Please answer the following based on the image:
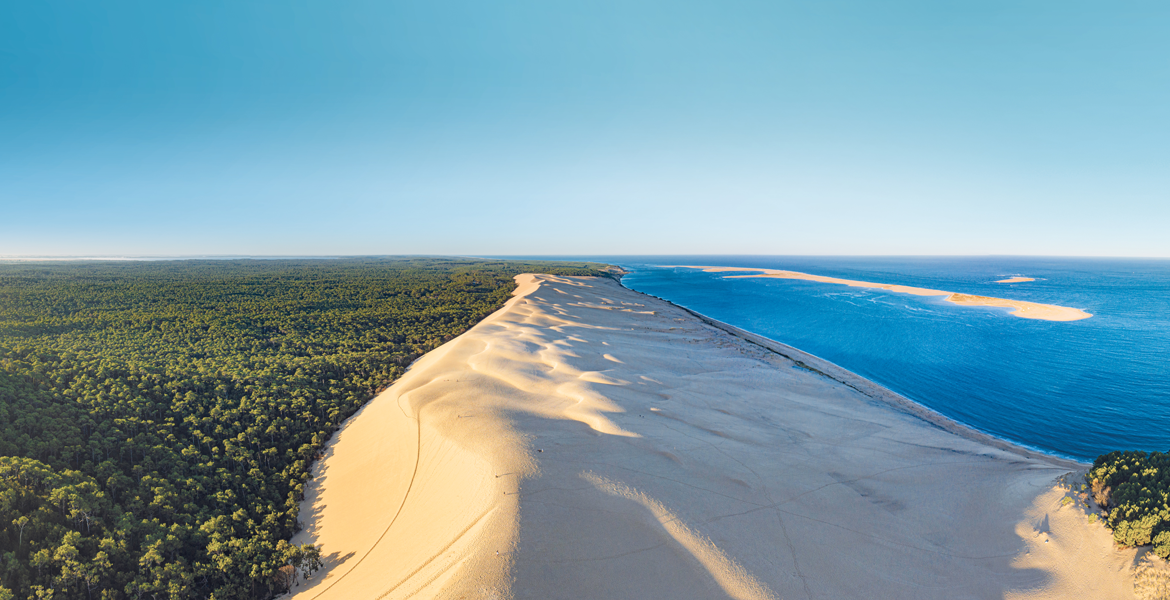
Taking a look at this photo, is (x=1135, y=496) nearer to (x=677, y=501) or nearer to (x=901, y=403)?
(x=677, y=501)

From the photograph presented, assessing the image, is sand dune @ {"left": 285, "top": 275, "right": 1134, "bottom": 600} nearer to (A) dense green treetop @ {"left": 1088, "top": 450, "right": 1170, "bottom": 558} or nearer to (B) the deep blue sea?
(A) dense green treetop @ {"left": 1088, "top": 450, "right": 1170, "bottom": 558}

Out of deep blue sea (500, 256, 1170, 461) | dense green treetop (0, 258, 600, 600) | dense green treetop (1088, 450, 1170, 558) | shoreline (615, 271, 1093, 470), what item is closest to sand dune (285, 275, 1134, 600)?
shoreline (615, 271, 1093, 470)

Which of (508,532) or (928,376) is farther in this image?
(928,376)

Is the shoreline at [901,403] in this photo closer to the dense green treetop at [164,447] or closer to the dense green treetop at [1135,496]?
the dense green treetop at [1135,496]

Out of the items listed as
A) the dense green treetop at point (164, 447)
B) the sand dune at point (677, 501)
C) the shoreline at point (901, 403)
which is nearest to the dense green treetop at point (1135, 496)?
the sand dune at point (677, 501)

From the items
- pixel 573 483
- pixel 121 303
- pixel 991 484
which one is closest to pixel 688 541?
pixel 573 483

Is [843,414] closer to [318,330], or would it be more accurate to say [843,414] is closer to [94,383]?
[94,383]
